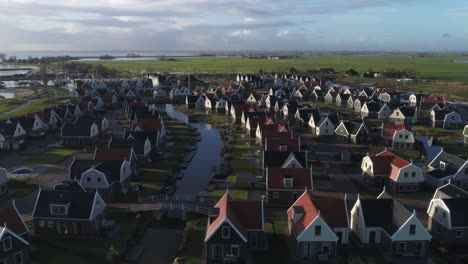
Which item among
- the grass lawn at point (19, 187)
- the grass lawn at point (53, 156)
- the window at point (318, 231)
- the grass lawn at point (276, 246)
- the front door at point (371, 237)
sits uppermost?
the window at point (318, 231)

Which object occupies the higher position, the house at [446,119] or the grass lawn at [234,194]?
the house at [446,119]

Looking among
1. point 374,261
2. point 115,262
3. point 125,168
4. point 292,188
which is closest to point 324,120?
point 292,188

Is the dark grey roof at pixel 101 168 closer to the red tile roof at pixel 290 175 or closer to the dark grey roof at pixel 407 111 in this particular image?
the red tile roof at pixel 290 175

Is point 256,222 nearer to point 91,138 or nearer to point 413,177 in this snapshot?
point 413,177

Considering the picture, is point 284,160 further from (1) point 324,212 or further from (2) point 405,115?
→ (2) point 405,115

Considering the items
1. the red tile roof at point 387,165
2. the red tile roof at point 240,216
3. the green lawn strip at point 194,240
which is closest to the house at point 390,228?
the red tile roof at point 240,216

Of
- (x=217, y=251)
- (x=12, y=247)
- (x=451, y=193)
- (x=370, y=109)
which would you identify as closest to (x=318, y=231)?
(x=217, y=251)

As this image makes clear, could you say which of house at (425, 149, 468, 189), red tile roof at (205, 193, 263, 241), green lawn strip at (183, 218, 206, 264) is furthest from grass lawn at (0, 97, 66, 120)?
house at (425, 149, 468, 189)
